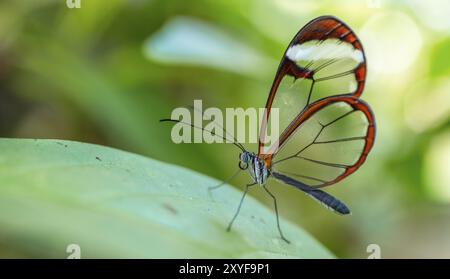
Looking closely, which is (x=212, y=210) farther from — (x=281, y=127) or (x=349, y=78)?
(x=349, y=78)

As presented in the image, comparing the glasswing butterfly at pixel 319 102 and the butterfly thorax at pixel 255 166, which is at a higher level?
the glasswing butterfly at pixel 319 102

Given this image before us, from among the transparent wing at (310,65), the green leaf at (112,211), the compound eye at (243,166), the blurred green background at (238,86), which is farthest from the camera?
the blurred green background at (238,86)

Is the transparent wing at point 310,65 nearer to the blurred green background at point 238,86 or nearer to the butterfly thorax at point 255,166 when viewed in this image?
the butterfly thorax at point 255,166

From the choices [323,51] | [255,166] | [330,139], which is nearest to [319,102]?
[323,51]

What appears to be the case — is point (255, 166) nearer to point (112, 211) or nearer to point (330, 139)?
point (330, 139)

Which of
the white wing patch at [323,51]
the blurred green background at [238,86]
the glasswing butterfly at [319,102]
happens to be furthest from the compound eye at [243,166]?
the blurred green background at [238,86]

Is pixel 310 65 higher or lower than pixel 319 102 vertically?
higher
